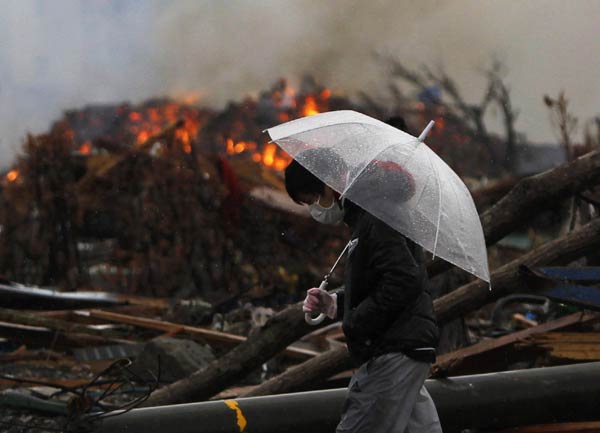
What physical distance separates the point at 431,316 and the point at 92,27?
765 inches

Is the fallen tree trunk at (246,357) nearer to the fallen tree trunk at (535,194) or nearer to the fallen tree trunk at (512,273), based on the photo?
the fallen tree trunk at (512,273)

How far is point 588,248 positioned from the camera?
22.2ft

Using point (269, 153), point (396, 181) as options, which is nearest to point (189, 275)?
point (269, 153)

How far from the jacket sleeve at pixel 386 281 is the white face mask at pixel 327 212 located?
179mm

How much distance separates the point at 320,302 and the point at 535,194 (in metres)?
3.41

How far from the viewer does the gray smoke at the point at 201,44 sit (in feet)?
65.7

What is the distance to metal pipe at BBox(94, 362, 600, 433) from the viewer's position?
445cm

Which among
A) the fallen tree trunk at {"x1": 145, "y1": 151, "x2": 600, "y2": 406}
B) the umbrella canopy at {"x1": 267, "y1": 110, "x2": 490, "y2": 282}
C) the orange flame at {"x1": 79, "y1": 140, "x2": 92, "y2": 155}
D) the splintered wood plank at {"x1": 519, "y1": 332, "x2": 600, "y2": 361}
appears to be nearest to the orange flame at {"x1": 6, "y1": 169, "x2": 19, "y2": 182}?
the orange flame at {"x1": 79, "y1": 140, "x2": 92, "y2": 155}

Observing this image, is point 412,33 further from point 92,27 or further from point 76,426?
point 76,426

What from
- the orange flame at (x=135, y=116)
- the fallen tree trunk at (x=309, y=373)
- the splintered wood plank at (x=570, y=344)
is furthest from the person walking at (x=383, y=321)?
the orange flame at (x=135, y=116)

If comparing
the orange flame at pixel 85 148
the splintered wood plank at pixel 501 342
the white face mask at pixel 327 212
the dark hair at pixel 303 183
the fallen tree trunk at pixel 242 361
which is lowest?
the splintered wood plank at pixel 501 342

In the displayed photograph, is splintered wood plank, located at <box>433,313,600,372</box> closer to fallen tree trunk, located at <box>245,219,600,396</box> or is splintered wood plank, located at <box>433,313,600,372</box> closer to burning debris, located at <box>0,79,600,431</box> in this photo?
burning debris, located at <box>0,79,600,431</box>

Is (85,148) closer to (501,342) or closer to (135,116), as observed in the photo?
(135,116)

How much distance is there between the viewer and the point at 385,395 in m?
3.80
